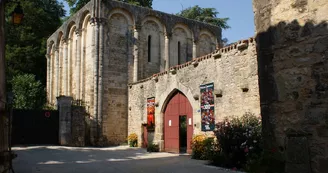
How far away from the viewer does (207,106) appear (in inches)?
463

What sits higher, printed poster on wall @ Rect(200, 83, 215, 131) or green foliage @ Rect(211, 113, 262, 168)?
printed poster on wall @ Rect(200, 83, 215, 131)

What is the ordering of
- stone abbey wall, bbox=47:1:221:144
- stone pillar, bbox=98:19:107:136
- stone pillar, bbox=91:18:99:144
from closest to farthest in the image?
1. stone pillar, bbox=91:18:99:144
2. stone pillar, bbox=98:19:107:136
3. stone abbey wall, bbox=47:1:221:144

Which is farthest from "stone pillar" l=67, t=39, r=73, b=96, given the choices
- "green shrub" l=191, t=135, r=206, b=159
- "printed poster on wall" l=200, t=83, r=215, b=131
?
"green shrub" l=191, t=135, r=206, b=159

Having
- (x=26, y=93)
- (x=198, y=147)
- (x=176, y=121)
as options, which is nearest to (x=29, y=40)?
(x=26, y=93)

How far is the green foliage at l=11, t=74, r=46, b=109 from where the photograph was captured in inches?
887

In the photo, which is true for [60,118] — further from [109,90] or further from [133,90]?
[133,90]

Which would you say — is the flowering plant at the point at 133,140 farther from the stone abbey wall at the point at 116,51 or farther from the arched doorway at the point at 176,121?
the arched doorway at the point at 176,121

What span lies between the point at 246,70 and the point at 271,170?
6227mm

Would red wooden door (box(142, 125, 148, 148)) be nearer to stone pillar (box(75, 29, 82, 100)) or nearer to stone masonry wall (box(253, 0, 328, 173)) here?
stone pillar (box(75, 29, 82, 100))

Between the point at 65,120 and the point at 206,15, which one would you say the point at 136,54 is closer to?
the point at 65,120

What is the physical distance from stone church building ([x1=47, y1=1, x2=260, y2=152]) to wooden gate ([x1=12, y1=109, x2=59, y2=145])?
203 cm

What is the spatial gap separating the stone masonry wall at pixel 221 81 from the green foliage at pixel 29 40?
15.3 meters

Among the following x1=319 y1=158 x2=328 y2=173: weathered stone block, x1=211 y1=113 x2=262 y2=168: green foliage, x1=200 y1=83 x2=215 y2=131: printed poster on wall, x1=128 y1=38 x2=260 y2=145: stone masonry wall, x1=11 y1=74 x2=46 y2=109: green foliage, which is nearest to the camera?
x1=319 y1=158 x2=328 y2=173: weathered stone block

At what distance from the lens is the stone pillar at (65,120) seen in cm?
1670
